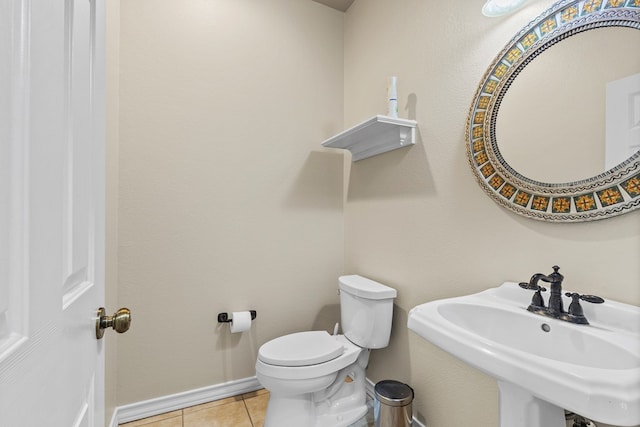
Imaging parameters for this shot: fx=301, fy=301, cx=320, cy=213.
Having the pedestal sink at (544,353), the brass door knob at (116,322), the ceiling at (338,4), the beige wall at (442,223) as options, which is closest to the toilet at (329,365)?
the beige wall at (442,223)

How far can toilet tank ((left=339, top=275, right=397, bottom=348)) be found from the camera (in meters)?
1.57

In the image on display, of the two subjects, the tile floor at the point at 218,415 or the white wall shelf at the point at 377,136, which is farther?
the tile floor at the point at 218,415

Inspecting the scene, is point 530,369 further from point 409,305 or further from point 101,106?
point 101,106

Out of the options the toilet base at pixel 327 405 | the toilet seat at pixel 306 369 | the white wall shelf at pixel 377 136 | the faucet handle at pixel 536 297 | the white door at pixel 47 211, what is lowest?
the toilet base at pixel 327 405

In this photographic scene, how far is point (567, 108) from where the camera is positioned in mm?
967

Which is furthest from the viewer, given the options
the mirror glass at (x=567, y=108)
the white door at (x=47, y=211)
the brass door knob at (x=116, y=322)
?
the mirror glass at (x=567, y=108)

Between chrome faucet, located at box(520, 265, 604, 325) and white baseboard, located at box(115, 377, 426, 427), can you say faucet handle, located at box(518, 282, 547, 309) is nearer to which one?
chrome faucet, located at box(520, 265, 604, 325)

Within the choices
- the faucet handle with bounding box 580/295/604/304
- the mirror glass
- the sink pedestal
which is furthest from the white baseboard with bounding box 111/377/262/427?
the mirror glass

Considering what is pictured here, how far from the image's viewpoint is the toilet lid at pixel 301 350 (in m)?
1.43

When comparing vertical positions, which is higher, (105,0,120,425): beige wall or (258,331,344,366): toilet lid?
(105,0,120,425): beige wall

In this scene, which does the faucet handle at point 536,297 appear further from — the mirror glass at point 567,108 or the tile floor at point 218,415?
the tile floor at point 218,415

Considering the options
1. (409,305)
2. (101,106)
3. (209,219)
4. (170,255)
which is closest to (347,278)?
(409,305)

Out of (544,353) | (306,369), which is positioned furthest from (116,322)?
(544,353)

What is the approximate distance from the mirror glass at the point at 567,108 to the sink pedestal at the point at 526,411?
655 mm
